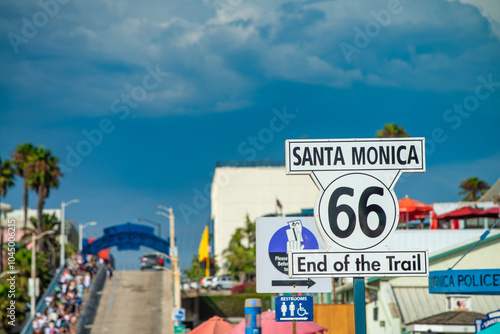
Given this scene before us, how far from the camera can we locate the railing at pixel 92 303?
46.8m

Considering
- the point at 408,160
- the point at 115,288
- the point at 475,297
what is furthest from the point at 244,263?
the point at 408,160

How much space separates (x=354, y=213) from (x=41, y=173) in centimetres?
7302

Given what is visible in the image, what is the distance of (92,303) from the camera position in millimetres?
53750

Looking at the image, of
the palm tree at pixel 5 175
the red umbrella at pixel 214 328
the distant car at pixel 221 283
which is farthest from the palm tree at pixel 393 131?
the red umbrella at pixel 214 328

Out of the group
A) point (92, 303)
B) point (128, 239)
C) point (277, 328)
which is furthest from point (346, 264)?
point (128, 239)

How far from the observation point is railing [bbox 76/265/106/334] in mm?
46803

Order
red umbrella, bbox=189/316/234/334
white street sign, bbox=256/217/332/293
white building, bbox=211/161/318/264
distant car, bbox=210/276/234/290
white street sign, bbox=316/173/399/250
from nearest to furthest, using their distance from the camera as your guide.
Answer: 1. white street sign, bbox=316/173/399/250
2. white street sign, bbox=256/217/332/293
3. red umbrella, bbox=189/316/234/334
4. distant car, bbox=210/276/234/290
5. white building, bbox=211/161/318/264

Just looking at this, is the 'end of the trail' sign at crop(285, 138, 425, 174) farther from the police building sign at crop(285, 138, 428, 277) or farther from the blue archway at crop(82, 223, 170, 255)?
the blue archway at crop(82, 223, 170, 255)

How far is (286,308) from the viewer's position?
1096cm

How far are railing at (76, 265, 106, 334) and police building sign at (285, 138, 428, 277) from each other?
40997 millimetres

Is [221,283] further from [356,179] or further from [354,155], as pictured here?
[356,179]

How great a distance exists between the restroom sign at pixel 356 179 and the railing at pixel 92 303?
41.0m

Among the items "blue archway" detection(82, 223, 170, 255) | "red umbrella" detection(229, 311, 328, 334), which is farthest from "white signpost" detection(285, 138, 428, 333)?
"blue archway" detection(82, 223, 170, 255)

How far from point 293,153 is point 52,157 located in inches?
2955
